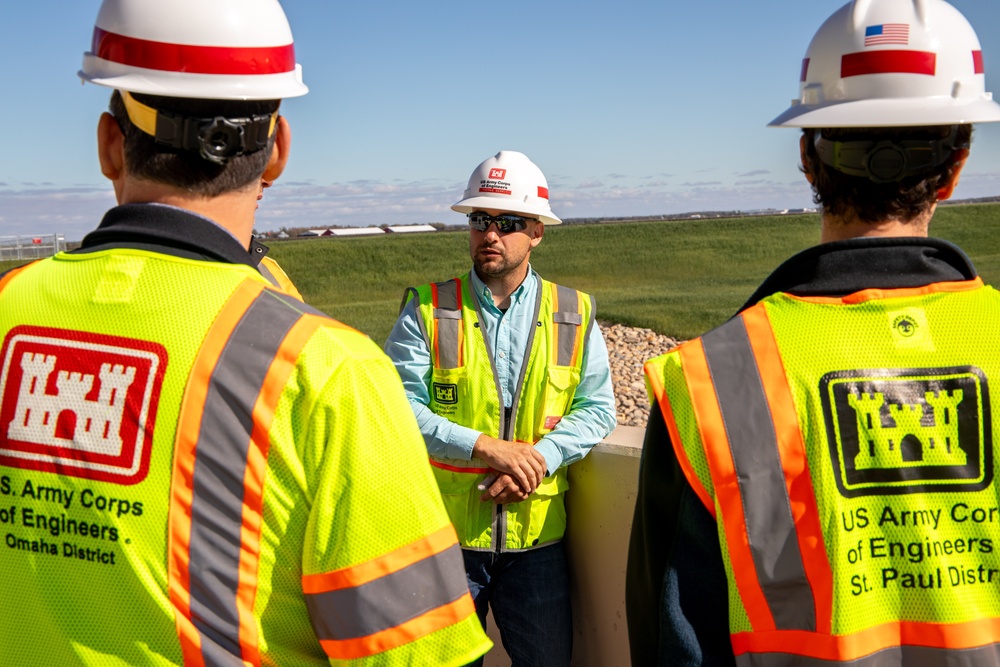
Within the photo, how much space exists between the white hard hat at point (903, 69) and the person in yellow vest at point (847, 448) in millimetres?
11

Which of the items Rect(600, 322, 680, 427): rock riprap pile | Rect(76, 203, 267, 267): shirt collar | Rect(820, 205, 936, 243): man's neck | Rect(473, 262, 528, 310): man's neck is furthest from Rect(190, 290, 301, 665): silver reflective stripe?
Rect(600, 322, 680, 427): rock riprap pile

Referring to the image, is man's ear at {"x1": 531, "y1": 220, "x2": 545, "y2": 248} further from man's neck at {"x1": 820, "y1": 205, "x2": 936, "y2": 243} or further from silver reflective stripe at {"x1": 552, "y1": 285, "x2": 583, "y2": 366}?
man's neck at {"x1": 820, "y1": 205, "x2": 936, "y2": 243}

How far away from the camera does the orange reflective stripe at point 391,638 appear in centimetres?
164

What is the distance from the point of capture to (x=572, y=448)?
3844 millimetres

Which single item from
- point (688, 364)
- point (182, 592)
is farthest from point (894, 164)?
point (182, 592)

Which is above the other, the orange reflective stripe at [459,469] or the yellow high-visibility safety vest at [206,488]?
the yellow high-visibility safety vest at [206,488]

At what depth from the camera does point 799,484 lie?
1812mm

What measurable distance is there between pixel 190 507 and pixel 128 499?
11 centimetres

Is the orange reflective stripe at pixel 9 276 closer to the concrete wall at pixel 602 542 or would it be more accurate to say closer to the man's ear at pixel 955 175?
the man's ear at pixel 955 175

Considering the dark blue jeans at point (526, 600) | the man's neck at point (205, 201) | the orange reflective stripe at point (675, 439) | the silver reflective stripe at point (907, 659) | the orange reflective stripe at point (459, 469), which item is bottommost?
the dark blue jeans at point (526, 600)

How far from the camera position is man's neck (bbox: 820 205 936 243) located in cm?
194

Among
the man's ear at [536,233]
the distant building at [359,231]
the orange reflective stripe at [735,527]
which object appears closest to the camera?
the orange reflective stripe at [735,527]

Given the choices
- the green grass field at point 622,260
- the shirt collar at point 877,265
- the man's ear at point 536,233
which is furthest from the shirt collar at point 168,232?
the green grass field at point 622,260

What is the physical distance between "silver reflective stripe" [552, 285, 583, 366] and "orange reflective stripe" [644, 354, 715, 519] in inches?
83.2
